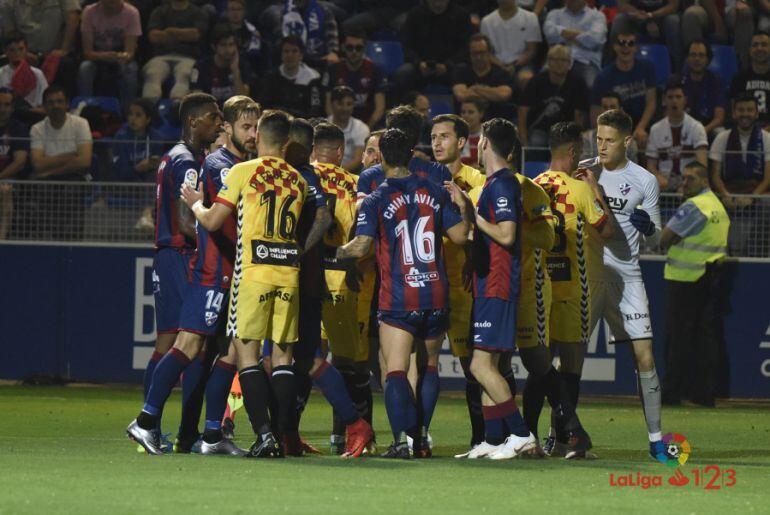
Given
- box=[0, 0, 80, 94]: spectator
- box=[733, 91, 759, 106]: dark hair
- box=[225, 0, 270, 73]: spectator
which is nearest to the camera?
box=[733, 91, 759, 106]: dark hair

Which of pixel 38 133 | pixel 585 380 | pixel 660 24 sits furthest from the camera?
pixel 660 24

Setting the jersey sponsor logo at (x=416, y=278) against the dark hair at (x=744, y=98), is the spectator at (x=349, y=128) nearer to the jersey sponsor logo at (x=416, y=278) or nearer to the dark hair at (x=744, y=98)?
the dark hair at (x=744, y=98)

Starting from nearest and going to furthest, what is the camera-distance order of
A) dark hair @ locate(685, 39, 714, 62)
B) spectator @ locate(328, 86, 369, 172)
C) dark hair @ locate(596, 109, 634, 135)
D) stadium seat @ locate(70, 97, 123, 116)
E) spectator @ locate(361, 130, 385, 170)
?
1. dark hair @ locate(596, 109, 634, 135)
2. spectator @ locate(361, 130, 385, 170)
3. spectator @ locate(328, 86, 369, 172)
4. dark hair @ locate(685, 39, 714, 62)
5. stadium seat @ locate(70, 97, 123, 116)

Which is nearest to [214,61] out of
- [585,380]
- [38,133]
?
[38,133]

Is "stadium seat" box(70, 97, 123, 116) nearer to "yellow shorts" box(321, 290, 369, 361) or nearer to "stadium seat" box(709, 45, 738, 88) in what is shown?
"stadium seat" box(709, 45, 738, 88)

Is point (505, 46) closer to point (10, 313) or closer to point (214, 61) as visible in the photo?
point (214, 61)

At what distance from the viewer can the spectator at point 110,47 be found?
1798cm

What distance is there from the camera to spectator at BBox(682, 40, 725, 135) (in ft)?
55.4

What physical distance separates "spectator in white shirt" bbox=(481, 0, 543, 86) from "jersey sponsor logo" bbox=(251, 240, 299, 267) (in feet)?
32.2

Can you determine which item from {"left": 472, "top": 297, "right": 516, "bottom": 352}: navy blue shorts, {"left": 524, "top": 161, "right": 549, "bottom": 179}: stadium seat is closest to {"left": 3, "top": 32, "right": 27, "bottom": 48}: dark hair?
{"left": 524, "top": 161, "right": 549, "bottom": 179}: stadium seat

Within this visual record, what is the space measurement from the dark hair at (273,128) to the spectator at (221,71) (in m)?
8.34

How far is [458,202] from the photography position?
8.98m

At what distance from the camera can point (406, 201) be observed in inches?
348

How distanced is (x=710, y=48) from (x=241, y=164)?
35.5 feet
